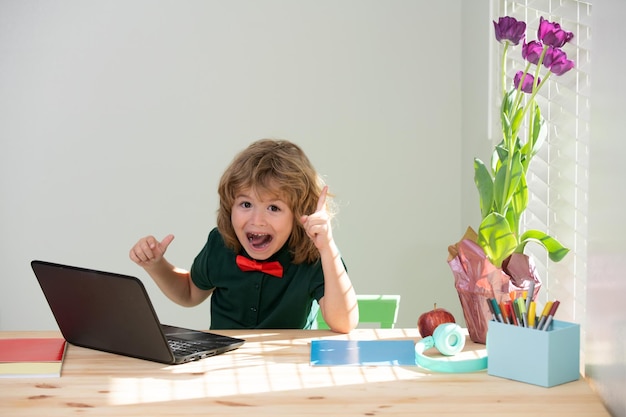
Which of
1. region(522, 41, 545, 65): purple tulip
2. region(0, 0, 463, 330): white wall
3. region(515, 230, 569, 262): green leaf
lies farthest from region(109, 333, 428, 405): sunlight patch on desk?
region(0, 0, 463, 330): white wall

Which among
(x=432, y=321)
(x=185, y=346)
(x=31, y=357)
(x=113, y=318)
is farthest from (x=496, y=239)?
(x=31, y=357)

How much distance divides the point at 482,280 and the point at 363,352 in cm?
26

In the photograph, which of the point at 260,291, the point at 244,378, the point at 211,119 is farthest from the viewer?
the point at 211,119

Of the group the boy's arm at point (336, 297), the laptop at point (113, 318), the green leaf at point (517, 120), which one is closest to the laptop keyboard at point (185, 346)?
the laptop at point (113, 318)

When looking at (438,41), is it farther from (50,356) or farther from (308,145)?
(50,356)

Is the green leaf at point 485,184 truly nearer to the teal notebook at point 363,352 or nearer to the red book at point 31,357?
the teal notebook at point 363,352

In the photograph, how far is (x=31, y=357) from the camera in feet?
5.08

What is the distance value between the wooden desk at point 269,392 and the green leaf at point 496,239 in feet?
1.04

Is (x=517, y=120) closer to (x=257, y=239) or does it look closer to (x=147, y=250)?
(x=257, y=239)

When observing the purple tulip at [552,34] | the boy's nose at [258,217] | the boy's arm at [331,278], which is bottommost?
the boy's arm at [331,278]

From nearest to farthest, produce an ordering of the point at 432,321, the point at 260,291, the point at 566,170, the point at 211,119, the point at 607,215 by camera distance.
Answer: the point at 607,215
the point at 432,321
the point at 566,170
the point at 260,291
the point at 211,119

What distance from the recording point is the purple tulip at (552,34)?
1591 mm

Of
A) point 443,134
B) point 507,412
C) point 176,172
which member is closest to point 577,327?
point 507,412

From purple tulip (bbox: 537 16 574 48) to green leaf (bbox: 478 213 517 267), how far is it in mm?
328
